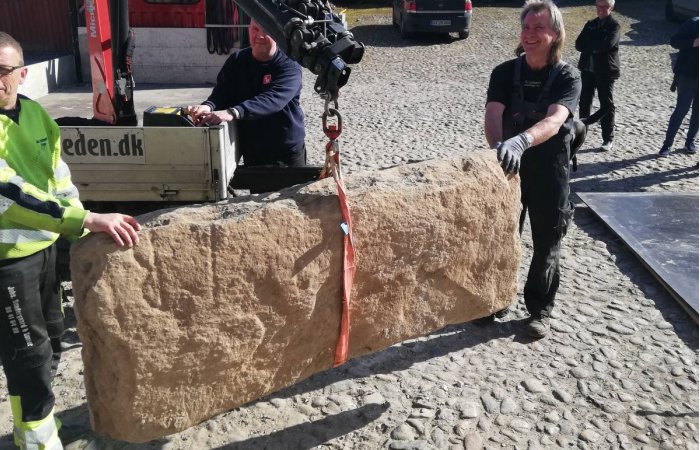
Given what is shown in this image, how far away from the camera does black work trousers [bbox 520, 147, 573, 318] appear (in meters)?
4.11

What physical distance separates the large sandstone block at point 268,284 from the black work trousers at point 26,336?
1.50ft

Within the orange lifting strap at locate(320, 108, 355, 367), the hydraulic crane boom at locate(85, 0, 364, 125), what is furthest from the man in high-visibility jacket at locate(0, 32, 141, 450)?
the hydraulic crane boom at locate(85, 0, 364, 125)

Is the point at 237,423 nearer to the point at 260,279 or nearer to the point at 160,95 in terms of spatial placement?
the point at 260,279

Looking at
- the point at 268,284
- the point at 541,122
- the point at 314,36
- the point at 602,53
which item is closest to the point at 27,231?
the point at 268,284

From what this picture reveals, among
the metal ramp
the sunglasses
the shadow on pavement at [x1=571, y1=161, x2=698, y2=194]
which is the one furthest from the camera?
the shadow on pavement at [x1=571, y1=161, x2=698, y2=194]

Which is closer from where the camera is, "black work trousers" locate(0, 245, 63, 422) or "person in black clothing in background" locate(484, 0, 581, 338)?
"black work trousers" locate(0, 245, 63, 422)

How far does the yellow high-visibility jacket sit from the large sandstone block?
23cm

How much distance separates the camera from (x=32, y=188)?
2680 mm

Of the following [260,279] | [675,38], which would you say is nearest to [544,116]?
[260,279]

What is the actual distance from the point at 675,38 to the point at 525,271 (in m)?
4.52

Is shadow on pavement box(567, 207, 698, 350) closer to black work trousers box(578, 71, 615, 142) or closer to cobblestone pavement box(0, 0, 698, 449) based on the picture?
cobblestone pavement box(0, 0, 698, 449)

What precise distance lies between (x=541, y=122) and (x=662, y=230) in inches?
111

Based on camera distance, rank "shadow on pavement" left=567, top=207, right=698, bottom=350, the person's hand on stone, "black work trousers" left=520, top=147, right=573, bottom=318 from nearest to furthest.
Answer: the person's hand on stone
"black work trousers" left=520, top=147, right=573, bottom=318
"shadow on pavement" left=567, top=207, right=698, bottom=350

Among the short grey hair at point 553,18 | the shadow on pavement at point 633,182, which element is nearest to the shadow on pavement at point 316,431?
the short grey hair at point 553,18
